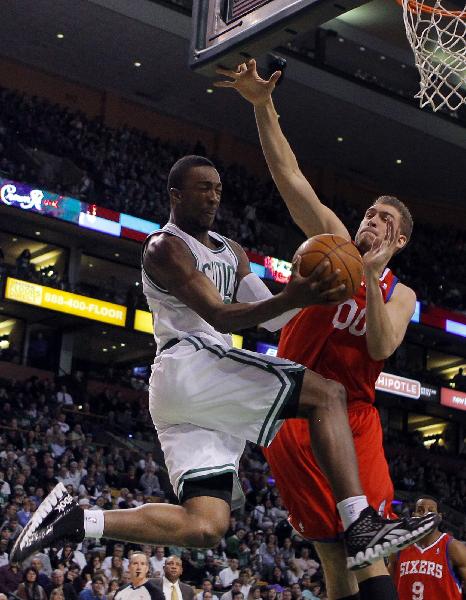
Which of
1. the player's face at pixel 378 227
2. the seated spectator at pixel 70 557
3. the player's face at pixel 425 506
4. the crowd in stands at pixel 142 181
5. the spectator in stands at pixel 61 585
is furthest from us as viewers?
the crowd in stands at pixel 142 181

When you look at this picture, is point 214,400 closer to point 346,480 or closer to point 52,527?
point 346,480

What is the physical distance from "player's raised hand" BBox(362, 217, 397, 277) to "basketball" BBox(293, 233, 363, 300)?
1.19 ft

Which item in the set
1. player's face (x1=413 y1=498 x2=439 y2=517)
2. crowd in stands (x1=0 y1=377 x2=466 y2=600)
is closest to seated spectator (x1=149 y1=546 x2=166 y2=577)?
crowd in stands (x1=0 y1=377 x2=466 y2=600)

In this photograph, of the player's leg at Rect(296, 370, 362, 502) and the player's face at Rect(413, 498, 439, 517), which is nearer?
the player's leg at Rect(296, 370, 362, 502)

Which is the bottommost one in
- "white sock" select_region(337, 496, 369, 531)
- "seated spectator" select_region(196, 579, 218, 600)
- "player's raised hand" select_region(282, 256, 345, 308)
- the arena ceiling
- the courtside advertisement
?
"seated spectator" select_region(196, 579, 218, 600)

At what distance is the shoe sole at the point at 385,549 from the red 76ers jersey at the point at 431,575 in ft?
10.6

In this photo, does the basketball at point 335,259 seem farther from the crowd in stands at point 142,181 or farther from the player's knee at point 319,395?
the crowd in stands at point 142,181

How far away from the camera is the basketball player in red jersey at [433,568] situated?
264 inches

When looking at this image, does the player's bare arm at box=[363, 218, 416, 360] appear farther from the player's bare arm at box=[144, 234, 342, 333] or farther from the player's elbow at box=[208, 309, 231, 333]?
the player's elbow at box=[208, 309, 231, 333]

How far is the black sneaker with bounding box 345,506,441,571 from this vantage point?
11.7 feet

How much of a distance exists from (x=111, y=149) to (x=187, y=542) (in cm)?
2097

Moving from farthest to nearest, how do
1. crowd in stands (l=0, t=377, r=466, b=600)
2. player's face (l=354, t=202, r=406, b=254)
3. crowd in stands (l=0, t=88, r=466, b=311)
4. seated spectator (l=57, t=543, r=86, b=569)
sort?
1. crowd in stands (l=0, t=88, r=466, b=311)
2. seated spectator (l=57, t=543, r=86, b=569)
3. crowd in stands (l=0, t=377, r=466, b=600)
4. player's face (l=354, t=202, r=406, b=254)

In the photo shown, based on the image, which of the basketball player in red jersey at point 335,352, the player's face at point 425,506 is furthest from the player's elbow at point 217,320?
the player's face at point 425,506

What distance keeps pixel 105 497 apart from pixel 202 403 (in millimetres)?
9953
